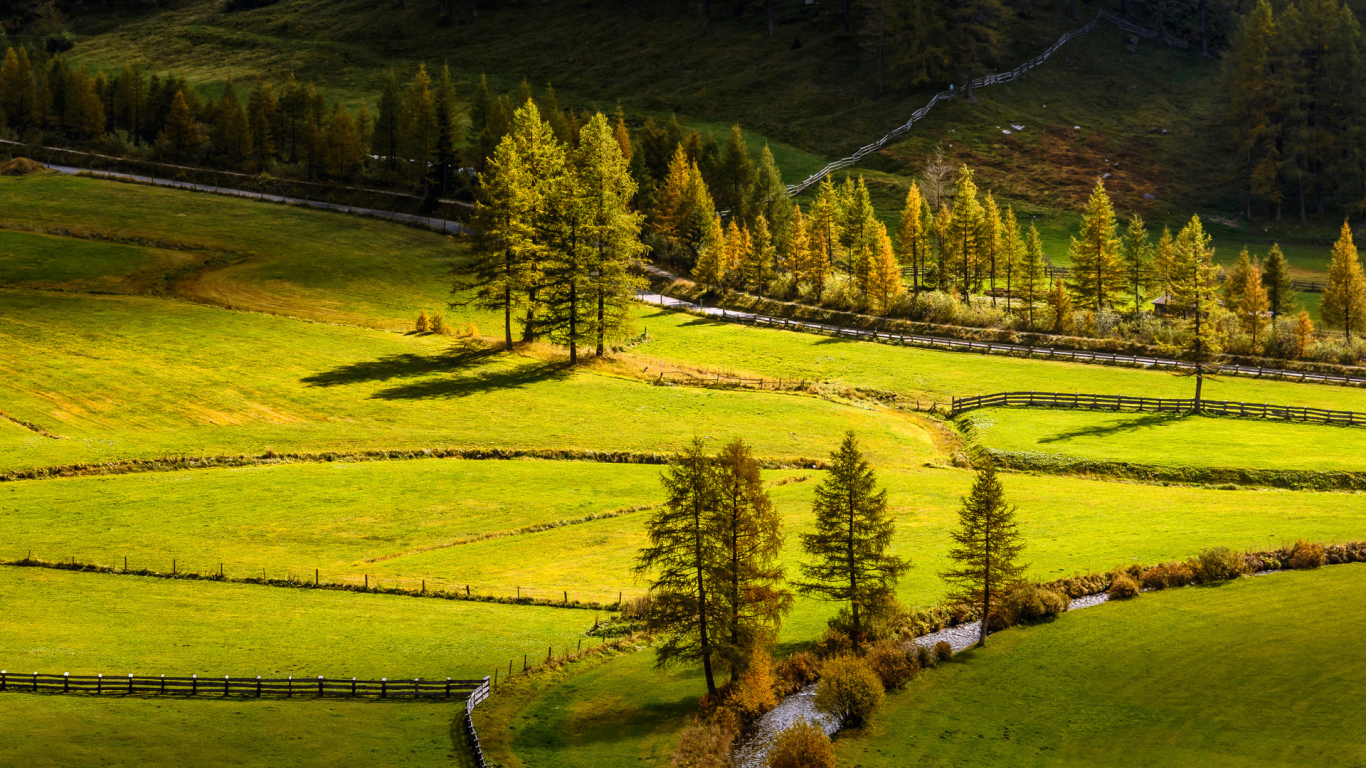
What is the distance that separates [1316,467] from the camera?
69.9 m

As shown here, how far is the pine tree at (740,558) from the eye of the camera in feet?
137

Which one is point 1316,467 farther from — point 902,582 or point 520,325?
point 520,325

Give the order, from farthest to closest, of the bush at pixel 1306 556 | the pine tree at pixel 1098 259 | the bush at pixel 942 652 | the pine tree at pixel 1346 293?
the pine tree at pixel 1098 259 < the pine tree at pixel 1346 293 < the bush at pixel 1306 556 < the bush at pixel 942 652

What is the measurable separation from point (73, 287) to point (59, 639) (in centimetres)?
6252

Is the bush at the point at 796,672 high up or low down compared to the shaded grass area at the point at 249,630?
down

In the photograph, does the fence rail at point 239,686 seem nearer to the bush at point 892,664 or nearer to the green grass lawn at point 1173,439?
the bush at point 892,664

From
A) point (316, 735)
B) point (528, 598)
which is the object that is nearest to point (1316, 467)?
point (528, 598)

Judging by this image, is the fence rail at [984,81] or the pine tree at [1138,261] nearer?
the pine tree at [1138,261]

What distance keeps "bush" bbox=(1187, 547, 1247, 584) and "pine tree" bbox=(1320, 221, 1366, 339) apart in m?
62.6

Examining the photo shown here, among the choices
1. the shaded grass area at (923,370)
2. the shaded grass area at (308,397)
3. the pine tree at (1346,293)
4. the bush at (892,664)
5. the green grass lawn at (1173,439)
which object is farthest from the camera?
the pine tree at (1346,293)

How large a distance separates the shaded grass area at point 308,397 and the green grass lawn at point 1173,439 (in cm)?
672

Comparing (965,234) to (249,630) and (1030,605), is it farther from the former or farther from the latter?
(249,630)

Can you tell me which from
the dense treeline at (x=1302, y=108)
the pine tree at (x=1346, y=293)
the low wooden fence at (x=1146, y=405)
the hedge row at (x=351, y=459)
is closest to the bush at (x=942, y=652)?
the hedge row at (x=351, y=459)

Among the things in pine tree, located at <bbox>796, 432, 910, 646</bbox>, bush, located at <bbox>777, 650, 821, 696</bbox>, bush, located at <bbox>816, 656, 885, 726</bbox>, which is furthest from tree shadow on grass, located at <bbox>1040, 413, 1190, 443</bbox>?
bush, located at <bbox>816, 656, 885, 726</bbox>
